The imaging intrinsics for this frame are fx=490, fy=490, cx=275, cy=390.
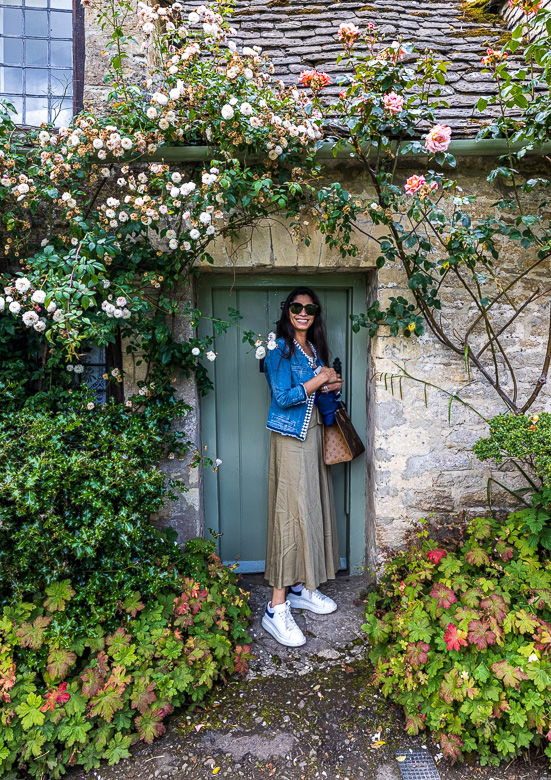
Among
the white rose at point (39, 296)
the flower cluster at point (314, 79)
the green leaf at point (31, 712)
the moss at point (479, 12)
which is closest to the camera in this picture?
the green leaf at point (31, 712)

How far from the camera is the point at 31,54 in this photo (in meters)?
3.25

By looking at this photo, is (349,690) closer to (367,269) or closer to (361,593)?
(361,593)

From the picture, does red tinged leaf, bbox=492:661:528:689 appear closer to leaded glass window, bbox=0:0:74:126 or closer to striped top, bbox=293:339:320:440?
striped top, bbox=293:339:320:440

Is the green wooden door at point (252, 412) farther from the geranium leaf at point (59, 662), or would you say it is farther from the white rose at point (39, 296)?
the geranium leaf at point (59, 662)

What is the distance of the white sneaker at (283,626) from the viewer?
299cm

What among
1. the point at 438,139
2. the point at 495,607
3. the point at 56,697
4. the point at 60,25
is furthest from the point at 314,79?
the point at 56,697

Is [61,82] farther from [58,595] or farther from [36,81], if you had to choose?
[58,595]

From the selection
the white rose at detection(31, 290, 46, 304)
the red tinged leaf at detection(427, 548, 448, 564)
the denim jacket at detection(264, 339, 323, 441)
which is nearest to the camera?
the white rose at detection(31, 290, 46, 304)

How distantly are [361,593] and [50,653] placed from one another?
6.42 feet

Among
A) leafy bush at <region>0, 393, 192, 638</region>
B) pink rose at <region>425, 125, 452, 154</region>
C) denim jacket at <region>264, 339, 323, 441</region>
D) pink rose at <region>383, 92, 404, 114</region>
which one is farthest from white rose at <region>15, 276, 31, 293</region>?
pink rose at <region>425, 125, 452, 154</region>

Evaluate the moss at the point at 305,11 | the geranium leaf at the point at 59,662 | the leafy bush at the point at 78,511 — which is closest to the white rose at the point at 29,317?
the leafy bush at the point at 78,511

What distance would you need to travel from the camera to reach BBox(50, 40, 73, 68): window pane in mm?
3246

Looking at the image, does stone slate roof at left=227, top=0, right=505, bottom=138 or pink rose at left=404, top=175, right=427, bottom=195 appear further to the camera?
stone slate roof at left=227, top=0, right=505, bottom=138

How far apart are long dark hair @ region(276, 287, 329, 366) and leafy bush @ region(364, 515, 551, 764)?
1422 mm
